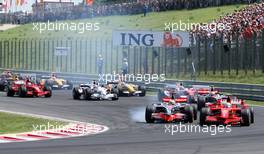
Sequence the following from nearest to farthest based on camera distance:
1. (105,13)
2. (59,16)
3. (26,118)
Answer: (26,118), (105,13), (59,16)

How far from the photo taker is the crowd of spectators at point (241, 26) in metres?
40.9

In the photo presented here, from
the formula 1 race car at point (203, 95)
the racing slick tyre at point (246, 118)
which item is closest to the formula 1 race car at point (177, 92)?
the formula 1 race car at point (203, 95)

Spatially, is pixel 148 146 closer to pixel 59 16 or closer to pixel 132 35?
pixel 132 35

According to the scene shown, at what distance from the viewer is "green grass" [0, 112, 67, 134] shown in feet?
70.3

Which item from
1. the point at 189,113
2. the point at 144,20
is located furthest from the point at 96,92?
the point at 144,20

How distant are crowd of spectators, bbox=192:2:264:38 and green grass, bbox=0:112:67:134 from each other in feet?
60.3

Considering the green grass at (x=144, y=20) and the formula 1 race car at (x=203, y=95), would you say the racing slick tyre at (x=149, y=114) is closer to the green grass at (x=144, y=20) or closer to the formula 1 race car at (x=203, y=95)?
the formula 1 race car at (x=203, y=95)

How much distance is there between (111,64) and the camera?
169 ft

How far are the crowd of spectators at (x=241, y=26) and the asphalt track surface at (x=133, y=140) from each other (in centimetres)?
1244

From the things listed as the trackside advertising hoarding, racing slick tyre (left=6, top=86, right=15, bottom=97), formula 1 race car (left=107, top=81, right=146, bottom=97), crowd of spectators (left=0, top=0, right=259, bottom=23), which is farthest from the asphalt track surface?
crowd of spectators (left=0, top=0, right=259, bottom=23)

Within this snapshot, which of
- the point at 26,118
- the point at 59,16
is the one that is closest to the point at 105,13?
the point at 59,16

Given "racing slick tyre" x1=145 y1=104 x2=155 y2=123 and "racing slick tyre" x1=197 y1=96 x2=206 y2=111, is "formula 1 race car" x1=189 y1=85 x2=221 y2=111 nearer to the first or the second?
"racing slick tyre" x1=197 y1=96 x2=206 y2=111

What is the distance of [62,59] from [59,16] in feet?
68.4

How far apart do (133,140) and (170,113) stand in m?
5.28
